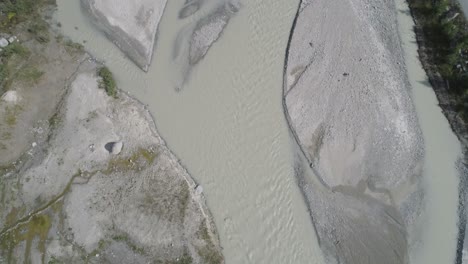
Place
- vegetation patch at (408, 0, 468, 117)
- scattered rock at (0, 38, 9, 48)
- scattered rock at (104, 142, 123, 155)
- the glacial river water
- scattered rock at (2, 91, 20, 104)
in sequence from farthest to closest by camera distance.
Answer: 1. scattered rock at (0, 38, 9, 48)
2. scattered rock at (2, 91, 20, 104)
3. vegetation patch at (408, 0, 468, 117)
4. scattered rock at (104, 142, 123, 155)
5. the glacial river water

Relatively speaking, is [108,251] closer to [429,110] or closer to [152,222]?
[152,222]

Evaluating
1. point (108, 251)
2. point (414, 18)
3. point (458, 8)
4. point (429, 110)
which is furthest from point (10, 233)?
point (458, 8)

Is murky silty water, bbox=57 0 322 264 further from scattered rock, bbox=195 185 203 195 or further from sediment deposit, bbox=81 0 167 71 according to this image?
sediment deposit, bbox=81 0 167 71

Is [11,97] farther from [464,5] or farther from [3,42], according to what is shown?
[464,5]

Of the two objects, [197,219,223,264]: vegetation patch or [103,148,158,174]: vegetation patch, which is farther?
[103,148,158,174]: vegetation patch

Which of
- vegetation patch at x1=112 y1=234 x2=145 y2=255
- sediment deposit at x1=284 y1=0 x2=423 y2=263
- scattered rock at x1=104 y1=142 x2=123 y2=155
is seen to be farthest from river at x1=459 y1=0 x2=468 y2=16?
vegetation patch at x1=112 y1=234 x2=145 y2=255
